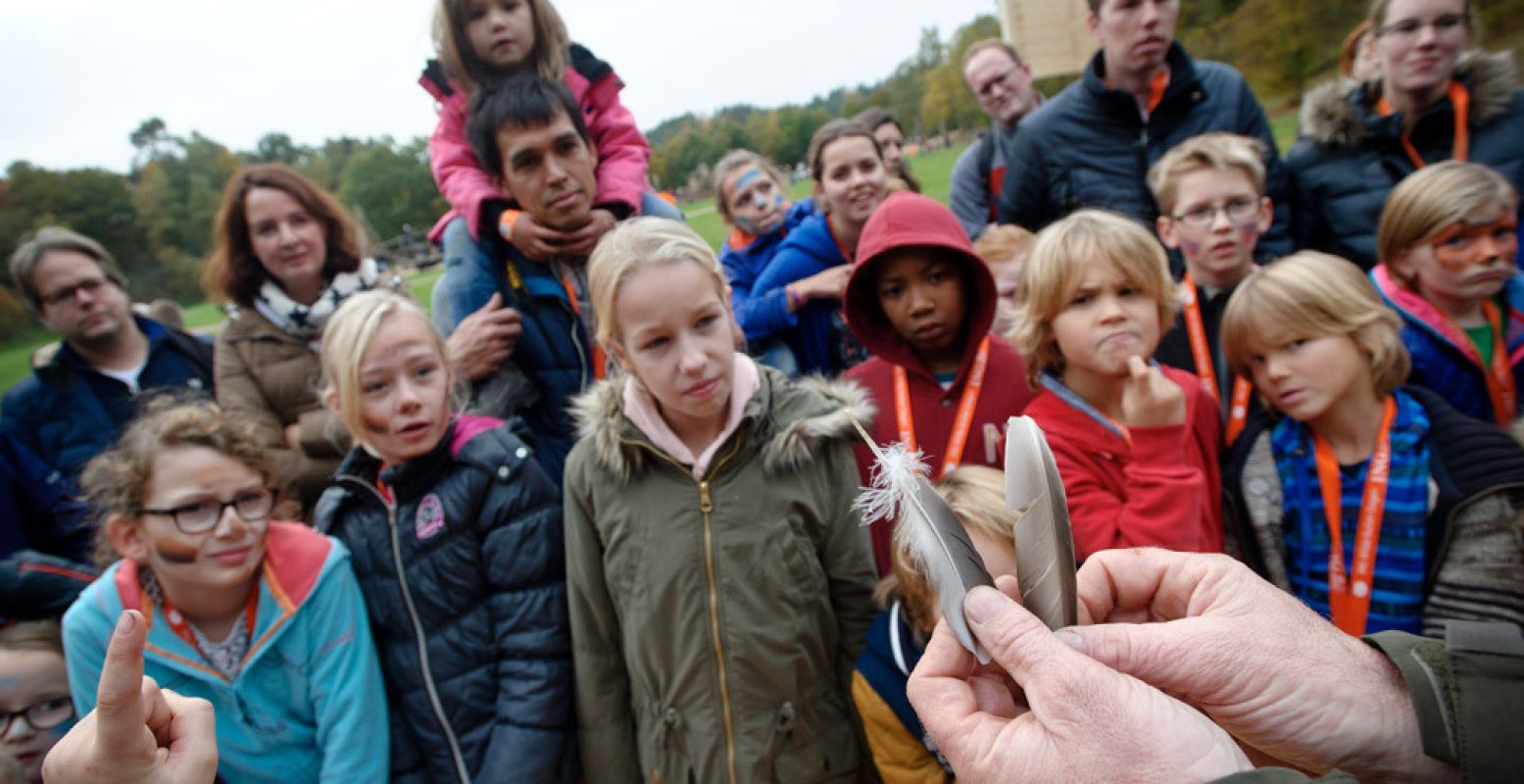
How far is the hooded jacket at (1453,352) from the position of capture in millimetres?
2852

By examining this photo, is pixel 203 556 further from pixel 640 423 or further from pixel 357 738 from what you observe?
pixel 640 423

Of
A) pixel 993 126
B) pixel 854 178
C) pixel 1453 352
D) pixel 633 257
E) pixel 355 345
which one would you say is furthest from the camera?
pixel 993 126

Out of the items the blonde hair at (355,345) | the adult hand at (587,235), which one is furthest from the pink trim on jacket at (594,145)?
the blonde hair at (355,345)

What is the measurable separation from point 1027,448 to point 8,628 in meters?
3.72

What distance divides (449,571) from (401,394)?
73 centimetres

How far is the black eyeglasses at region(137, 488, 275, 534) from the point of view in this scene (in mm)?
2414

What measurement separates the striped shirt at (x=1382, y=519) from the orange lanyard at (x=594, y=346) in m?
2.89

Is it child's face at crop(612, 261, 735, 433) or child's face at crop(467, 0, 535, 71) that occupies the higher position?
child's face at crop(467, 0, 535, 71)

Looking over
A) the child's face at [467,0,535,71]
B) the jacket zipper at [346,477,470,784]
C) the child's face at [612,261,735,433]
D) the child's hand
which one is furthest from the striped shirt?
the child's face at [467,0,535,71]

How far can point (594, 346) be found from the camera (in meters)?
3.42

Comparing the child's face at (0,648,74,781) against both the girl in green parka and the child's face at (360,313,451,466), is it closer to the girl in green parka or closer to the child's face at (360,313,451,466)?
the child's face at (360,313,451,466)

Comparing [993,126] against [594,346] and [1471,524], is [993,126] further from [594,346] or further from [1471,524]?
[1471,524]

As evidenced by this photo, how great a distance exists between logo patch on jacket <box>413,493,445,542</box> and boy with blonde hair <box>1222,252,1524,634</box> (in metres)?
3.06

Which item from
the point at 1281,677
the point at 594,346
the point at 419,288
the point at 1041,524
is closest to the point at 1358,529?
the point at 1281,677
